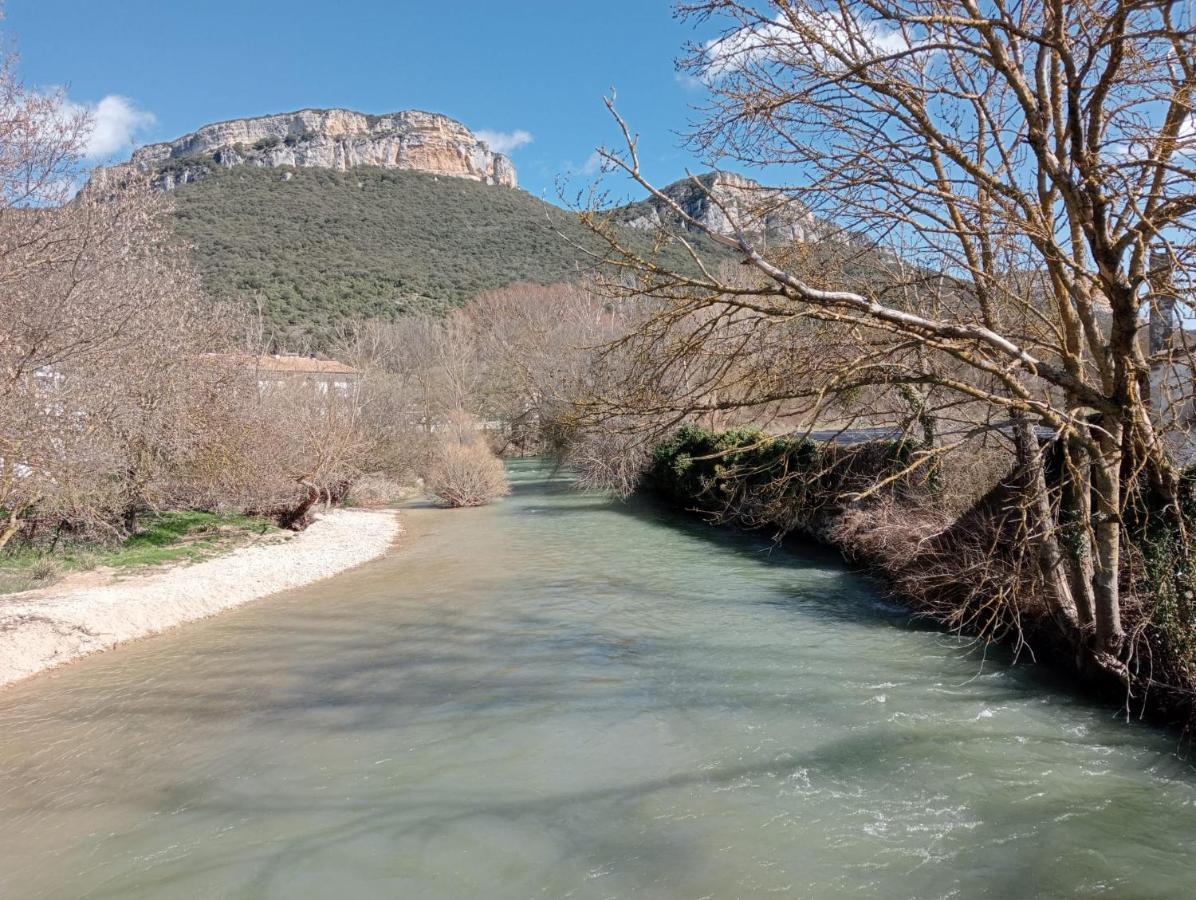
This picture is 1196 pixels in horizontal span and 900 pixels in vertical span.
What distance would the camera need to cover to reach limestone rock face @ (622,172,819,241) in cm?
607

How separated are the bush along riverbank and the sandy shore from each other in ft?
29.9

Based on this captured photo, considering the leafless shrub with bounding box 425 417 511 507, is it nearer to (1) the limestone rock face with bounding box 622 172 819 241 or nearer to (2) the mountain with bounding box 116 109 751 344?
(2) the mountain with bounding box 116 109 751 344

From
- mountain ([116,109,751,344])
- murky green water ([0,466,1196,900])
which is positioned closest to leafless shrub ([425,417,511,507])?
murky green water ([0,466,1196,900])

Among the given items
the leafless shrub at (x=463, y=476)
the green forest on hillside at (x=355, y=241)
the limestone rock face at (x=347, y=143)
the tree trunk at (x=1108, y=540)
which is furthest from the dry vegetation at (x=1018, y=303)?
the limestone rock face at (x=347, y=143)

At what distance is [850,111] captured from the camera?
6.65m

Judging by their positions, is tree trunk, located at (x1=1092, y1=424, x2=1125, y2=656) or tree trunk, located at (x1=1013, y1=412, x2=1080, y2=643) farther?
tree trunk, located at (x1=1013, y1=412, x2=1080, y2=643)

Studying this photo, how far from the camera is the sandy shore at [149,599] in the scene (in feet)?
35.2

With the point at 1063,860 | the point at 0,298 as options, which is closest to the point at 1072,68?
the point at 1063,860

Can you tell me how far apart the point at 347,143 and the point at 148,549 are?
79.3 meters

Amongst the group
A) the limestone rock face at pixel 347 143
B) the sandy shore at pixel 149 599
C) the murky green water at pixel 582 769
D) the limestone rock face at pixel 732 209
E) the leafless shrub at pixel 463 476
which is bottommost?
the sandy shore at pixel 149 599

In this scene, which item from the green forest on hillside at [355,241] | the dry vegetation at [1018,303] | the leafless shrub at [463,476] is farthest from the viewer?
the green forest on hillside at [355,241]

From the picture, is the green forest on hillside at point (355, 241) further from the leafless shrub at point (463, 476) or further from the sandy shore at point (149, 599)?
the sandy shore at point (149, 599)

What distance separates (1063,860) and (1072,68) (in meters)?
5.15

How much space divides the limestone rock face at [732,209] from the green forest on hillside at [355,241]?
145 ft
